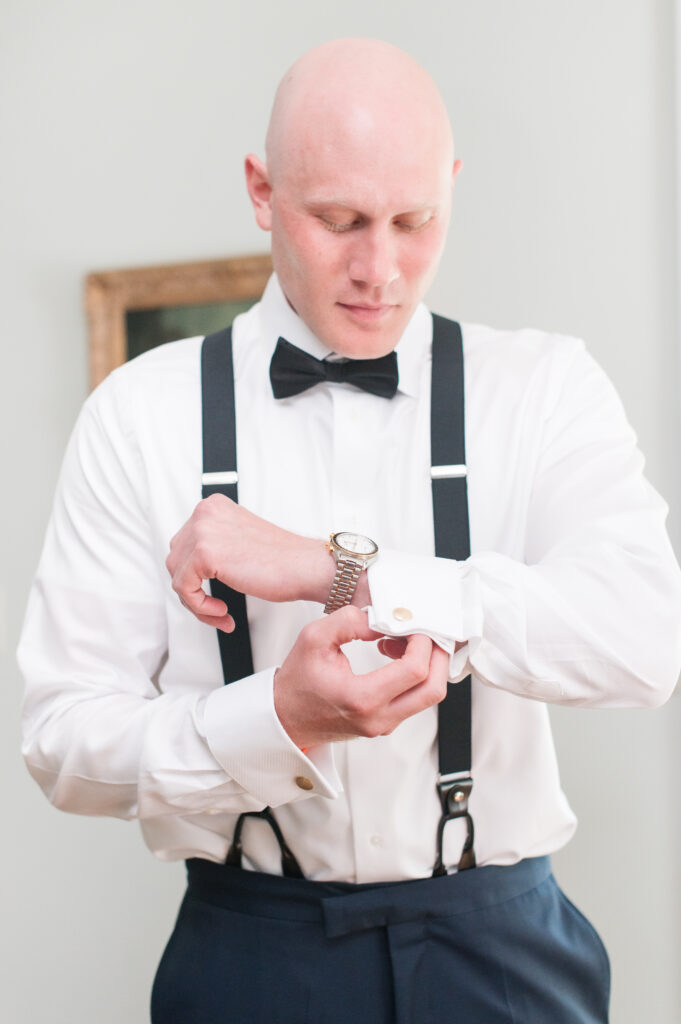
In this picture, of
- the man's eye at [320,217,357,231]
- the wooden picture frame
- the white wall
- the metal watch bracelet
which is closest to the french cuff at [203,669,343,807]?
the metal watch bracelet

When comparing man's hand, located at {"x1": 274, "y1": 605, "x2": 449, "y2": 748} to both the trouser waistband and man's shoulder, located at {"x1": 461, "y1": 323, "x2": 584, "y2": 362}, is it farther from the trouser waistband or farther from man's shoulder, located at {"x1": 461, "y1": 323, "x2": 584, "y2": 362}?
man's shoulder, located at {"x1": 461, "y1": 323, "x2": 584, "y2": 362}

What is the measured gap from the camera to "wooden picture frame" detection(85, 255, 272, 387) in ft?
7.61

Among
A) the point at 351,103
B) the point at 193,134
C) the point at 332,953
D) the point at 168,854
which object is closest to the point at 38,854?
the point at 168,854

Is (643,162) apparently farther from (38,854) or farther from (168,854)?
(38,854)

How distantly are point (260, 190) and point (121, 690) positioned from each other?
2.40 feet

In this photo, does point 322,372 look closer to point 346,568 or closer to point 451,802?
point 346,568

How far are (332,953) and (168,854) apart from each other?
27 cm

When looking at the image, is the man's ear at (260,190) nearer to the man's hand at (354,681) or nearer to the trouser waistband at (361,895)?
the man's hand at (354,681)

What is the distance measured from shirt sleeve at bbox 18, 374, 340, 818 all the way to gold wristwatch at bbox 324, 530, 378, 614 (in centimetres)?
12

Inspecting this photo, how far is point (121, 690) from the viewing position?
1.38 m

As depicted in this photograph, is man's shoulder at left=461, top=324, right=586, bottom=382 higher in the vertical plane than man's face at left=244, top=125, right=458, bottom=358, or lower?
lower

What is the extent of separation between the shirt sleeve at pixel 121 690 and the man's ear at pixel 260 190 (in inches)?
12.6

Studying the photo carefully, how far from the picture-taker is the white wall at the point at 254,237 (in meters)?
2.05

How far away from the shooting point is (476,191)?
2150mm
